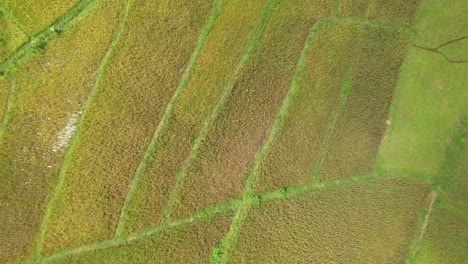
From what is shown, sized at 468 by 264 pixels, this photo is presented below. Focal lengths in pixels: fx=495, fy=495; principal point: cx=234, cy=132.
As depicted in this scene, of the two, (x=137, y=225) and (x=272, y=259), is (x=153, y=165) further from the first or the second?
(x=272, y=259)

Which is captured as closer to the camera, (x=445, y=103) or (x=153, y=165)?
(x=153, y=165)

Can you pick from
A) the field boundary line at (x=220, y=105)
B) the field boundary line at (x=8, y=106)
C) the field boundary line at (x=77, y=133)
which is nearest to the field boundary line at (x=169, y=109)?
the field boundary line at (x=220, y=105)

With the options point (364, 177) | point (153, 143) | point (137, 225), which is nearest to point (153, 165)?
point (153, 143)

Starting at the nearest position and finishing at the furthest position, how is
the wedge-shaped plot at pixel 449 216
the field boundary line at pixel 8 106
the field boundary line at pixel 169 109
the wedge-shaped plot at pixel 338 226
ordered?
the field boundary line at pixel 8 106
the field boundary line at pixel 169 109
the wedge-shaped plot at pixel 338 226
the wedge-shaped plot at pixel 449 216

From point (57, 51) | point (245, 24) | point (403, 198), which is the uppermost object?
point (57, 51)

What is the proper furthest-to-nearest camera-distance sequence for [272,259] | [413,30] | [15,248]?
[413,30] → [272,259] → [15,248]

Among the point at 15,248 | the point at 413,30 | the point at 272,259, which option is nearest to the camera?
the point at 15,248

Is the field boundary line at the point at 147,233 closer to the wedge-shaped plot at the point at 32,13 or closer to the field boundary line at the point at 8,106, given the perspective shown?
the field boundary line at the point at 8,106

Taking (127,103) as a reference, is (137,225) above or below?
below
